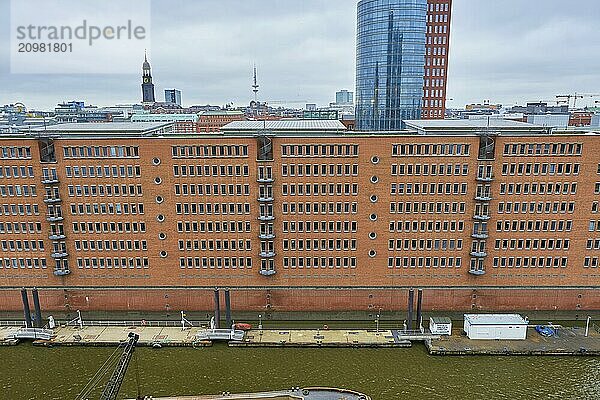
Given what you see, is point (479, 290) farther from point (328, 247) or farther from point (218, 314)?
point (218, 314)

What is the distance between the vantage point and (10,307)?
58.0 meters

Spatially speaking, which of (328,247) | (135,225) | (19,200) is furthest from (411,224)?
(19,200)

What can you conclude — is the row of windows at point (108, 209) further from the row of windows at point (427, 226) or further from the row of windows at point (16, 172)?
the row of windows at point (427, 226)

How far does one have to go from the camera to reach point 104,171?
53500 millimetres

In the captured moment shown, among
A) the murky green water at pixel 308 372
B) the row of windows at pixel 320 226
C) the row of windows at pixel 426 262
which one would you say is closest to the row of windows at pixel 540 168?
the row of windows at pixel 426 262

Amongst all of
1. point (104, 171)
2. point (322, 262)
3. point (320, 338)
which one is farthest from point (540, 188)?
point (104, 171)

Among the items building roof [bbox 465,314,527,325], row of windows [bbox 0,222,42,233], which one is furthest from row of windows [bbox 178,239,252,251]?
building roof [bbox 465,314,527,325]

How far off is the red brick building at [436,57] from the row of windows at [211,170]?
63922 mm

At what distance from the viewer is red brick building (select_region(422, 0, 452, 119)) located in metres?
99.4

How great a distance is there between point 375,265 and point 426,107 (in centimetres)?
6002

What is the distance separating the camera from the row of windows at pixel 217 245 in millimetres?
55750

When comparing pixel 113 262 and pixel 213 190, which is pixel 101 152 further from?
pixel 113 262

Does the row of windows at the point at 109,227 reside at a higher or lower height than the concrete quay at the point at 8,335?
higher

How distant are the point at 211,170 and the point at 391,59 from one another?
63.9 m
